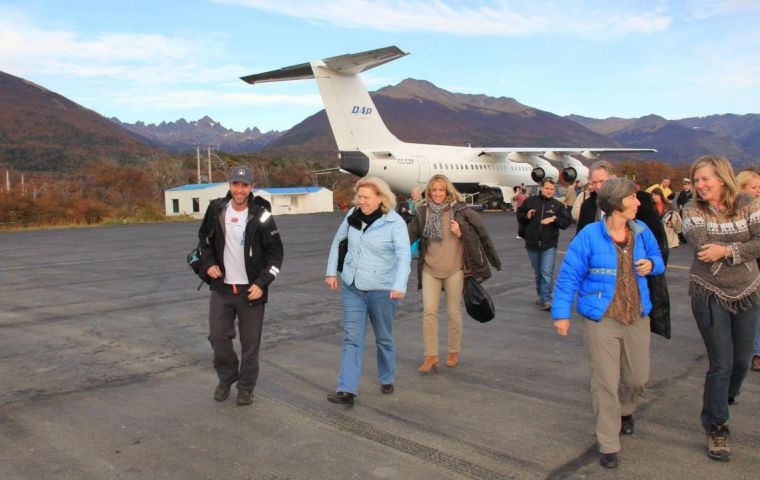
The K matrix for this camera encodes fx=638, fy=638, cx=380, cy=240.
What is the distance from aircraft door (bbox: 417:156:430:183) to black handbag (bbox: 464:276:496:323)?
24766 mm

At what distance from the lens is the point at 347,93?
26156 mm

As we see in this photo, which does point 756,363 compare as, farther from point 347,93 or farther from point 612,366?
point 347,93

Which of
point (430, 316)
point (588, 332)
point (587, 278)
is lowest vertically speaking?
point (430, 316)

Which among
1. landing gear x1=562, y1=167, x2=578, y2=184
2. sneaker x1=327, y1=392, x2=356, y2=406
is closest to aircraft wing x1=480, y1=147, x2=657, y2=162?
landing gear x1=562, y1=167, x2=578, y2=184

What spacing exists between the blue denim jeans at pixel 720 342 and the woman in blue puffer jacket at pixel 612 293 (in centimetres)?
36

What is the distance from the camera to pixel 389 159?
94.0 feet

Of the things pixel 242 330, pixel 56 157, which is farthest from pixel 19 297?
pixel 56 157

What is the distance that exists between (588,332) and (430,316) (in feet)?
6.46

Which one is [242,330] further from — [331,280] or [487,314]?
[487,314]

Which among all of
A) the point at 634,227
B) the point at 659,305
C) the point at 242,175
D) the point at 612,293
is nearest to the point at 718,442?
the point at 659,305

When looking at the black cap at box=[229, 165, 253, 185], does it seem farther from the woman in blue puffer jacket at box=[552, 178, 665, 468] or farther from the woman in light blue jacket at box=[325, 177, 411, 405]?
the woman in blue puffer jacket at box=[552, 178, 665, 468]

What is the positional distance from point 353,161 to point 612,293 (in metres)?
24.3

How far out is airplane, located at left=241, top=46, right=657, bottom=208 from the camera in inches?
982

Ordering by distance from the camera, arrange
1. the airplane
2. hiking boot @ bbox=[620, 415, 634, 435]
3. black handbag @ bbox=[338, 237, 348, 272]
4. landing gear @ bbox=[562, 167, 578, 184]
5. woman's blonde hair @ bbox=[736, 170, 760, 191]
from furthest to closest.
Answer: landing gear @ bbox=[562, 167, 578, 184] < the airplane < woman's blonde hair @ bbox=[736, 170, 760, 191] < black handbag @ bbox=[338, 237, 348, 272] < hiking boot @ bbox=[620, 415, 634, 435]
